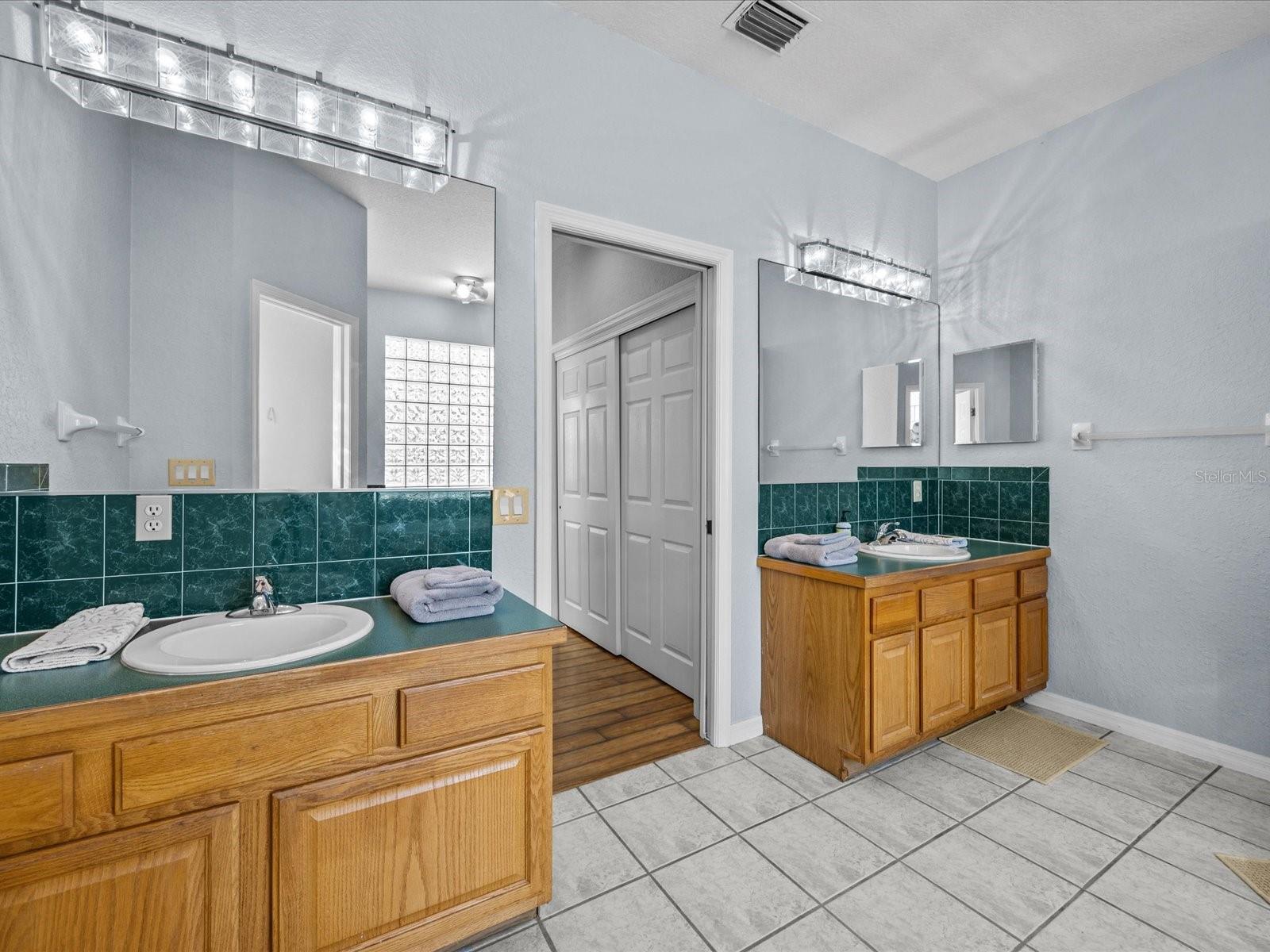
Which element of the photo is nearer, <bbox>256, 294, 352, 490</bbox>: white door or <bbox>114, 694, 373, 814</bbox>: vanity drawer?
<bbox>114, 694, 373, 814</bbox>: vanity drawer

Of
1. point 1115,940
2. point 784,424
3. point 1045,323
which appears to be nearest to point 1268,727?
point 1115,940

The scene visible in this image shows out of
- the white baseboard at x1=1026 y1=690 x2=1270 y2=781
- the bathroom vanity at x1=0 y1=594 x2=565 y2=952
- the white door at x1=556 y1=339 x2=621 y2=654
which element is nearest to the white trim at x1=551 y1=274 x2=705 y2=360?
the white door at x1=556 y1=339 x2=621 y2=654

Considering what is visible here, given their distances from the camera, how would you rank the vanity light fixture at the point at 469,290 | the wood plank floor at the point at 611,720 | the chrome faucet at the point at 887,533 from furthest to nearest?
the chrome faucet at the point at 887,533
the wood plank floor at the point at 611,720
the vanity light fixture at the point at 469,290

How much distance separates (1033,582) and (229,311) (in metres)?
3.50

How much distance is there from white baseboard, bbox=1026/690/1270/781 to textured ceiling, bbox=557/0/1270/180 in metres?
2.86

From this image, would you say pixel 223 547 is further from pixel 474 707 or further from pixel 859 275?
pixel 859 275

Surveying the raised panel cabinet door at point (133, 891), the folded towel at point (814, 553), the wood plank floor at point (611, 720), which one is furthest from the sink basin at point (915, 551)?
the raised panel cabinet door at point (133, 891)

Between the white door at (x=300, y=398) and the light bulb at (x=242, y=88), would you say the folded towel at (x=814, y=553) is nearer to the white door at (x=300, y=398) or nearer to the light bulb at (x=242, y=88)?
the white door at (x=300, y=398)

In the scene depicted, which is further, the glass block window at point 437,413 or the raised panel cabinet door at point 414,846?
the glass block window at point 437,413

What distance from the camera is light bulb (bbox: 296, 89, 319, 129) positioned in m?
1.73

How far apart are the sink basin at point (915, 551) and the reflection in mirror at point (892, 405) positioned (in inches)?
22.8

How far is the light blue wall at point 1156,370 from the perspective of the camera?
2.38 m

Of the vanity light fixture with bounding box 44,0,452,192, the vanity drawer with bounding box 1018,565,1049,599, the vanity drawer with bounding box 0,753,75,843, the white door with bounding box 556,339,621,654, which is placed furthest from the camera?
the white door with bounding box 556,339,621,654

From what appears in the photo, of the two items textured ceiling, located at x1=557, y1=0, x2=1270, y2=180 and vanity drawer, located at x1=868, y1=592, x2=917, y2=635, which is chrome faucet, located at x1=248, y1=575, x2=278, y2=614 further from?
textured ceiling, located at x1=557, y1=0, x2=1270, y2=180
